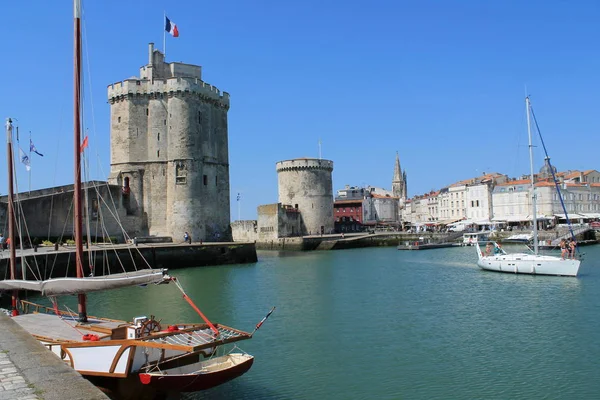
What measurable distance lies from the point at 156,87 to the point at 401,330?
30.2 m

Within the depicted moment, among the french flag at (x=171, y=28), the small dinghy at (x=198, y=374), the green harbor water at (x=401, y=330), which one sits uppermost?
the french flag at (x=171, y=28)

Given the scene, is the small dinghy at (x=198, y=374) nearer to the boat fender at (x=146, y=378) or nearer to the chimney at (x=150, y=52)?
the boat fender at (x=146, y=378)

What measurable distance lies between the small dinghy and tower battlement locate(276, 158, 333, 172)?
54004 mm

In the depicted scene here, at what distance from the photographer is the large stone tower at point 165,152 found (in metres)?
40.2

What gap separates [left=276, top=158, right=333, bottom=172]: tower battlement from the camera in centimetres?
6406

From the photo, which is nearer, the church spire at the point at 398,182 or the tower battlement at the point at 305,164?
the tower battlement at the point at 305,164

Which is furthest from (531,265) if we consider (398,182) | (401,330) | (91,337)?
(398,182)

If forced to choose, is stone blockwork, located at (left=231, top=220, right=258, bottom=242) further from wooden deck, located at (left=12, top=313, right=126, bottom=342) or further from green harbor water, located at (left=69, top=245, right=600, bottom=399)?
wooden deck, located at (left=12, top=313, right=126, bottom=342)

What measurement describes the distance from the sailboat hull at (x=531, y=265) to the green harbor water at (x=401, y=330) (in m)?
0.71

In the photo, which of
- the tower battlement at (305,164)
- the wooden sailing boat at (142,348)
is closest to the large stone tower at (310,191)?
the tower battlement at (305,164)

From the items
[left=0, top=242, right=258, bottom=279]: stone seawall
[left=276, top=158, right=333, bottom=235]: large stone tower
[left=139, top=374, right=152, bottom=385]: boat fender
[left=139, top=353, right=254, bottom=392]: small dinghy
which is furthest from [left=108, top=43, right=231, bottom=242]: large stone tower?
[left=139, top=374, right=152, bottom=385]: boat fender

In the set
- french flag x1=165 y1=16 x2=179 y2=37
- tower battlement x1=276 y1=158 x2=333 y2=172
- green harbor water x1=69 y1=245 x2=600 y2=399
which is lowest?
green harbor water x1=69 y1=245 x2=600 y2=399

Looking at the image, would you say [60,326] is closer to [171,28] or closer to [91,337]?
[91,337]

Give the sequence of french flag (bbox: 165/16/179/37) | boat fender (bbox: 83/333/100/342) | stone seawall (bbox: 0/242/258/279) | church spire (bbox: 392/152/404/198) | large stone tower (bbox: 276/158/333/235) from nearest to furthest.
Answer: boat fender (bbox: 83/333/100/342)
stone seawall (bbox: 0/242/258/279)
french flag (bbox: 165/16/179/37)
large stone tower (bbox: 276/158/333/235)
church spire (bbox: 392/152/404/198)
